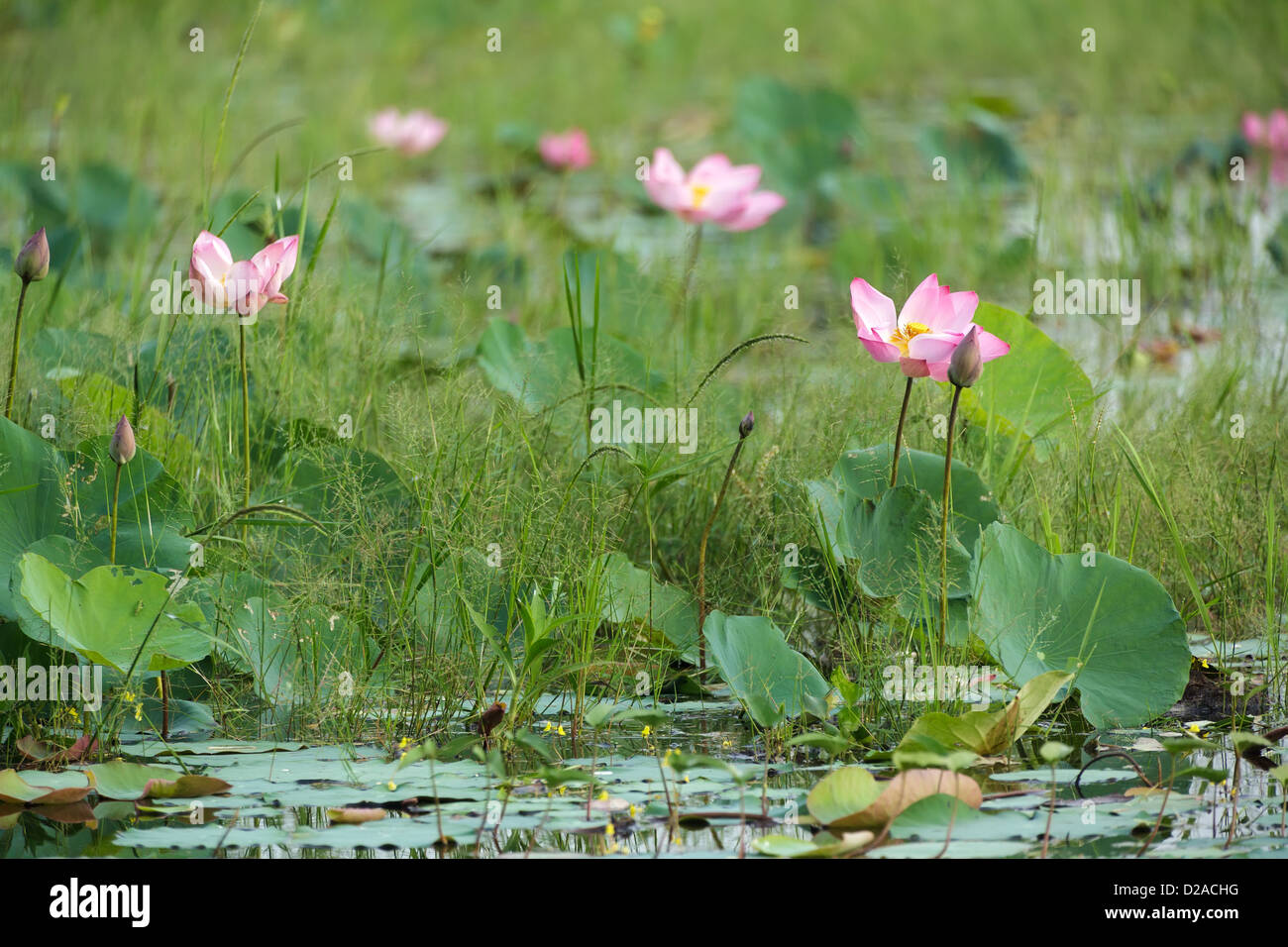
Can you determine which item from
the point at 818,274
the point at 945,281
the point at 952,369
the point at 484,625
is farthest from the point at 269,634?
the point at 818,274

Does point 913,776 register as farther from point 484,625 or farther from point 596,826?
point 484,625

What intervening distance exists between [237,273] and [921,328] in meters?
1.15

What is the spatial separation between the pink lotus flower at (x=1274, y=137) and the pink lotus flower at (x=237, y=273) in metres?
4.06

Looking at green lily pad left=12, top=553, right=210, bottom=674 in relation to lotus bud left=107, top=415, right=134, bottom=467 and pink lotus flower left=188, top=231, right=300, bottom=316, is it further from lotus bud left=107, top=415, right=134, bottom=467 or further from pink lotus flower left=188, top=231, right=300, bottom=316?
pink lotus flower left=188, top=231, right=300, bottom=316

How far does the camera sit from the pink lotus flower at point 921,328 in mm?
2172

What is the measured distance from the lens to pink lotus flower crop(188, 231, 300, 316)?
2387 millimetres

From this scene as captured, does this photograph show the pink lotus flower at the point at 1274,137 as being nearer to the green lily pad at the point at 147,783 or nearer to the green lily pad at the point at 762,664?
the green lily pad at the point at 762,664

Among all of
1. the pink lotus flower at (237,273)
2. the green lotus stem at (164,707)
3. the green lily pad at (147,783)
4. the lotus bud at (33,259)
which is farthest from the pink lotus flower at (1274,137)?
the green lily pad at (147,783)

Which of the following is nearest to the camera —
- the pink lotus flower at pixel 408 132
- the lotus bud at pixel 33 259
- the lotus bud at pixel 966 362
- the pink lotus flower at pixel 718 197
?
the lotus bud at pixel 966 362

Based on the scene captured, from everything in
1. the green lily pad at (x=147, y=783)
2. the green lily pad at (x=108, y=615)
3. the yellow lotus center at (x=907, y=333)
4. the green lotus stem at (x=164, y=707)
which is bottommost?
the green lily pad at (x=147, y=783)

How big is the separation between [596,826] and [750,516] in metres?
0.98

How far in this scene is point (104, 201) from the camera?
15.8 ft

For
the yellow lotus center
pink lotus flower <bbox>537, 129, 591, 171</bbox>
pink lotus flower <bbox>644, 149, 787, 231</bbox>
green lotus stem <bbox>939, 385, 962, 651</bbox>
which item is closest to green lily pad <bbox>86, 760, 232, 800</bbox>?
green lotus stem <bbox>939, 385, 962, 651</bbox>
